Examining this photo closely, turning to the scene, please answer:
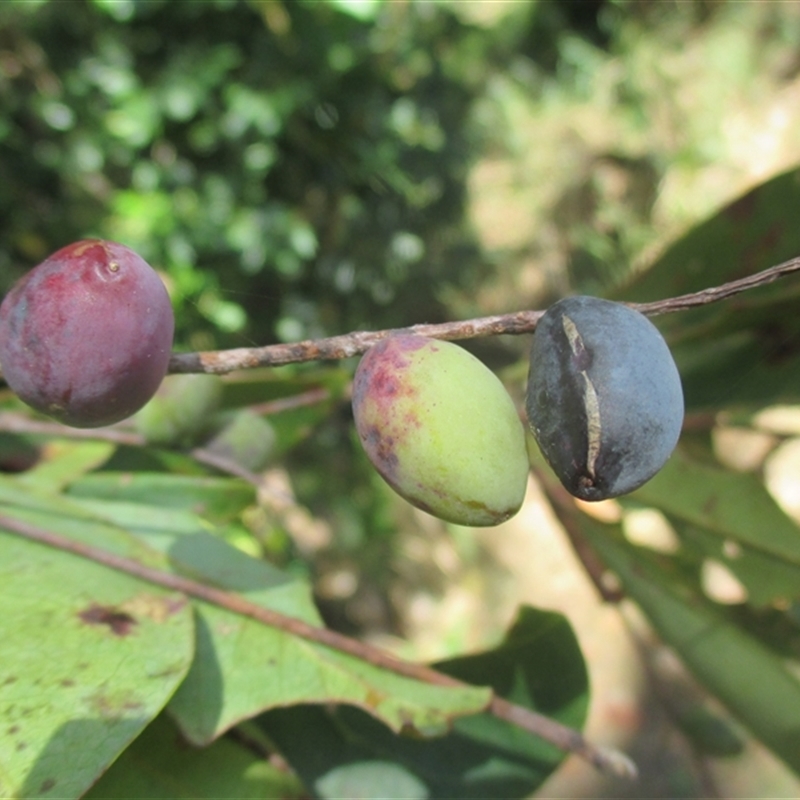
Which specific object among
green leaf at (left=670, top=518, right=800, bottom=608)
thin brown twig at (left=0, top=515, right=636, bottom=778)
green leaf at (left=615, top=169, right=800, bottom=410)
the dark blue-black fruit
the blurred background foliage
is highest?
the dark blue-black fruit

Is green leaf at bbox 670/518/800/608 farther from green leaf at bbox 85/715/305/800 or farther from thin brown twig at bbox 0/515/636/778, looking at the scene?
green leaf at bbox 85/715/305/800


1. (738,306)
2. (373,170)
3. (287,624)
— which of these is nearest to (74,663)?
(287,624)

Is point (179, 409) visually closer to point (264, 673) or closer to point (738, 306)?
point (264, 673)

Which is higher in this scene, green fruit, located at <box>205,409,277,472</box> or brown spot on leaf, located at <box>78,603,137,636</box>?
brown spot on leaf, located at <box>78,603,137,636</box>

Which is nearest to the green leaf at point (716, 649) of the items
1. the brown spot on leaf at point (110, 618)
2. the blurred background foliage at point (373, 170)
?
the blurred background foliage at point (373, 170)

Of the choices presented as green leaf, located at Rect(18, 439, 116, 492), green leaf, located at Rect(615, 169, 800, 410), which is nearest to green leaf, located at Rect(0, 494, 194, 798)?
green leaf, located at Rect(18, 439, 116, 492)

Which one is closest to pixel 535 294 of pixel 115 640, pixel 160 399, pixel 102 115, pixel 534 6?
pixel 534 6

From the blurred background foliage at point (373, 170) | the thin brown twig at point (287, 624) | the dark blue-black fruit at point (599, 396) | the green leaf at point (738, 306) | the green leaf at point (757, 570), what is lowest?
the blurred background foliage at point (373, 170)

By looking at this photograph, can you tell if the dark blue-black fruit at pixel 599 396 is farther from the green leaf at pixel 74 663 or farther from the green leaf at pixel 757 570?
the green leaf at pixel 757 570
